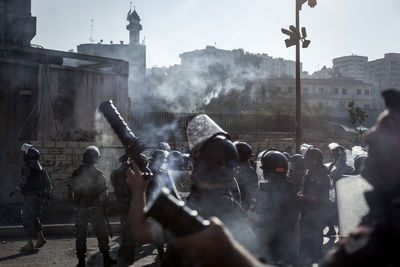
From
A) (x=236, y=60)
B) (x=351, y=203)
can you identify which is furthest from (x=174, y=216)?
(x=236, y=60)

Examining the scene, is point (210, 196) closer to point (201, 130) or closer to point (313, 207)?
point (201, 130)

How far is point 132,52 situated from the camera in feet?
180

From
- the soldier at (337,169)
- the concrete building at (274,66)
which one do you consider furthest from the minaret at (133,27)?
the soldier at (337,169)

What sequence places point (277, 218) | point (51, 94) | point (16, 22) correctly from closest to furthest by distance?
point (277, 218) < point (51, 94) < point (16, 22)

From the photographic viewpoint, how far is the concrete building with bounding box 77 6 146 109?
172 ft

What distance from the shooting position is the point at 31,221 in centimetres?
806

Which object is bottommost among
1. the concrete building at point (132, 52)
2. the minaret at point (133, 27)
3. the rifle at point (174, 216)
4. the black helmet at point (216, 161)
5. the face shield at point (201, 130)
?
the rifle at point (174, 216)

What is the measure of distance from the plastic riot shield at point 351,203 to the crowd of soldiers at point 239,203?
0.38 m

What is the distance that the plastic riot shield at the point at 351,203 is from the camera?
2.10 meters

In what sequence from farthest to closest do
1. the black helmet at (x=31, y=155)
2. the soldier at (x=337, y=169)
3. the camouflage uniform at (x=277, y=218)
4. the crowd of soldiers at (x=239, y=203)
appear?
the soldier at (x=337, y=169) < the black helmet at (x=31, y=155) < the camouflage uniform at (x=277, y=218) < the crowd of soldiers at (x=239, y=203)

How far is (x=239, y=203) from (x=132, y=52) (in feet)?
175

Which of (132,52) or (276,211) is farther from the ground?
(132,52)

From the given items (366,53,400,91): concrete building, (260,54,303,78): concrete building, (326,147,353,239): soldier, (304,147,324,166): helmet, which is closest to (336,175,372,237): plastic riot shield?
(304,147,324,166): helmet

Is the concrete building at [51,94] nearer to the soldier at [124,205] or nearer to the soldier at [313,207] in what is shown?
the soldier at [124,205]
